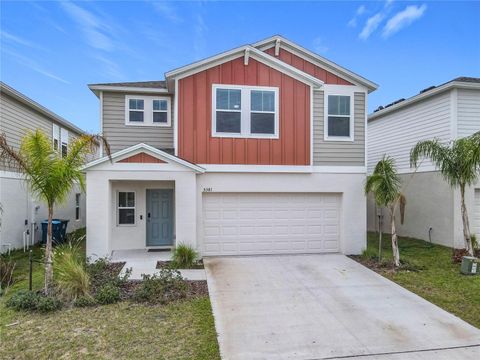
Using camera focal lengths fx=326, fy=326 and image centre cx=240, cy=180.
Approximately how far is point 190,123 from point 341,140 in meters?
5.11

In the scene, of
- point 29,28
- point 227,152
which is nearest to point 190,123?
point 227,152

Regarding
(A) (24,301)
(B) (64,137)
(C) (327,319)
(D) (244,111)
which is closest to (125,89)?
(D) (244,111)

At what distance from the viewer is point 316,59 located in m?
11.4

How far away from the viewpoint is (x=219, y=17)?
13555 millimetres

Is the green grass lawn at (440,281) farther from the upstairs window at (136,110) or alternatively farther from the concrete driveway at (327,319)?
the upstairs window at (136,110)

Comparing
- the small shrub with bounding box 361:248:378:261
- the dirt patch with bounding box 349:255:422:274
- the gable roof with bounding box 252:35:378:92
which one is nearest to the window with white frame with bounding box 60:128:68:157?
the gable roof with bounding box 252:35:378:92

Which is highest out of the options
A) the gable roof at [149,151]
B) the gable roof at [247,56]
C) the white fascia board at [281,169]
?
the gable roof at [247,56]

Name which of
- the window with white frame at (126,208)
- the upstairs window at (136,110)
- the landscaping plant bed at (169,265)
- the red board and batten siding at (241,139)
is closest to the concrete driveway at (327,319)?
the landscaping plant bed at (169,265)

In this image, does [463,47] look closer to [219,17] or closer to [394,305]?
[219,17]

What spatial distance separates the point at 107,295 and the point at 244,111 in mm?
6693

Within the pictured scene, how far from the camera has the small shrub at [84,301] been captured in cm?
612

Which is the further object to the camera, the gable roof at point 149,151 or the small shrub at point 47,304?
the gable roof at point 149,151

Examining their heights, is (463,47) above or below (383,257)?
above

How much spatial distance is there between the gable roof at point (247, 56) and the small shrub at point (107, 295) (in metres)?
6.64
